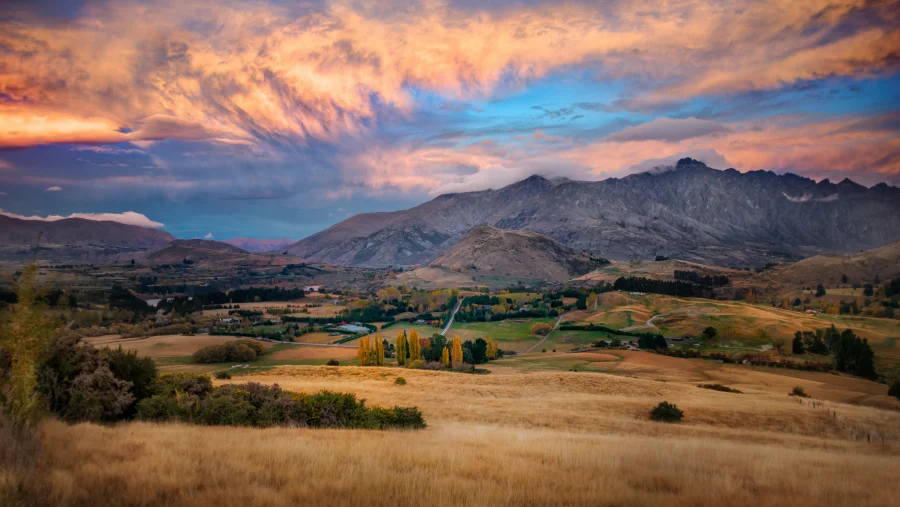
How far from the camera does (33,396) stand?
44.7 ft

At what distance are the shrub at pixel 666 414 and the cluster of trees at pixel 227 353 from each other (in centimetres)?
8427

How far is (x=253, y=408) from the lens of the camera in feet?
69.1

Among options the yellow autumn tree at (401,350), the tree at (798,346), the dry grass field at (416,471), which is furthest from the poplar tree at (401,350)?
the tree at (798,346)

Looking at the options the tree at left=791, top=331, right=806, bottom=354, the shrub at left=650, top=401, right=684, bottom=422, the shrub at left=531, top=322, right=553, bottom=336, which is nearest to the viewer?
the shrub at left=650, top=401, right=684, bottom=422

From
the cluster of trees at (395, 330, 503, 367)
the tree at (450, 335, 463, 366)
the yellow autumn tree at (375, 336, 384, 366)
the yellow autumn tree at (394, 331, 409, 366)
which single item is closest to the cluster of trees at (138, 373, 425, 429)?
the cluster of trees at (395, 330, 503, 367)

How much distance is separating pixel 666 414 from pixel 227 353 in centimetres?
Result: 8879

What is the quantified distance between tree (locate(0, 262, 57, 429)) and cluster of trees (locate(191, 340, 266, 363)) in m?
87.0

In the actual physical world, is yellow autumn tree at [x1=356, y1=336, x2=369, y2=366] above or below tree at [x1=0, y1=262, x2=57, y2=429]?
below

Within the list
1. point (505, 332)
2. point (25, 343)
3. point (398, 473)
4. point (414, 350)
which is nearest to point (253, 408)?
point (25, 343)

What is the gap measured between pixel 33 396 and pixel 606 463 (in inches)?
644

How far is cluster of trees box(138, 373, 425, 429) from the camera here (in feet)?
66.2

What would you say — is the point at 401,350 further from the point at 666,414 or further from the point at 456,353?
the point at 666,414

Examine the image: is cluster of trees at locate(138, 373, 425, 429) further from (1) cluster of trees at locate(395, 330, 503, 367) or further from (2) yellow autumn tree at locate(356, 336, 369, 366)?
(2) yellow autumn tree at locate(356, 336, 369, 366)

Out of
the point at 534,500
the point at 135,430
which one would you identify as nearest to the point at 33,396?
the point at 135,430
